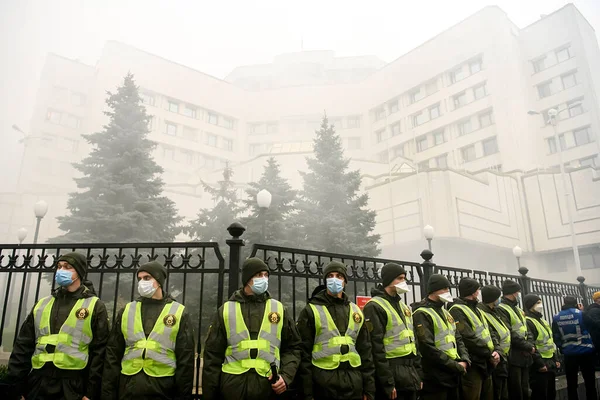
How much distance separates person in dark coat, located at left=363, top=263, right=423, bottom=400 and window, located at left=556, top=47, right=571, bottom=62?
41.5 metres

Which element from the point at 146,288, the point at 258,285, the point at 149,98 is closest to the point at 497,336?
the point at 258,285

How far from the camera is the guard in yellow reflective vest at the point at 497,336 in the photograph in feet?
18.8

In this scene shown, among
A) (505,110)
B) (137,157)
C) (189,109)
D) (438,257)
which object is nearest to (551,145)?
(505,110)

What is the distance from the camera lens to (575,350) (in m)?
7.24

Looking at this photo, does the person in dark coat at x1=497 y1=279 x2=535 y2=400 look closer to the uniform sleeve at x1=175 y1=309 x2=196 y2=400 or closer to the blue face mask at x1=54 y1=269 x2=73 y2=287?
the uniform sleeve at x1=175 y1=309 x2=196 y2=400

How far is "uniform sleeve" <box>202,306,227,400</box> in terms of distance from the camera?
3.54 metres

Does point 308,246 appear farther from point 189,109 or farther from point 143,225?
point 189,109

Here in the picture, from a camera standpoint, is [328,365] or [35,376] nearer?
[35,376]

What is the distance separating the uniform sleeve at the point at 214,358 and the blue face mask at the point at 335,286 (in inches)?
46.0

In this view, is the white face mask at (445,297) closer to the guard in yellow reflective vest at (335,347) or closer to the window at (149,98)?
the guard in yellow reflective vest at (335,347)

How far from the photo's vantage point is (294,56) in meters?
71.9

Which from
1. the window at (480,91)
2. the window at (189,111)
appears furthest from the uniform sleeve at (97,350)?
the window at (189,111)

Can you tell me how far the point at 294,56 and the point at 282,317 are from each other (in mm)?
73044

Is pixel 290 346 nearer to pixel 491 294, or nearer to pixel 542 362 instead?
pixel 491 294
